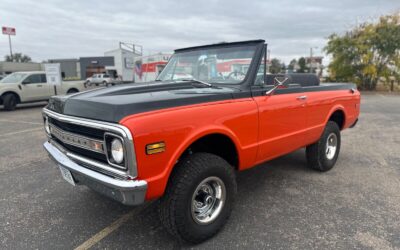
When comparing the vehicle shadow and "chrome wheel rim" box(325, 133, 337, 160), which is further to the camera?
"chrome wheel rim" box(325, 133, 337, 160)

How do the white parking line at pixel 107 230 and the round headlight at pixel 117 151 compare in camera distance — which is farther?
the white parking line at pixel 107 230

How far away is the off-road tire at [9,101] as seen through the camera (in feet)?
40.3

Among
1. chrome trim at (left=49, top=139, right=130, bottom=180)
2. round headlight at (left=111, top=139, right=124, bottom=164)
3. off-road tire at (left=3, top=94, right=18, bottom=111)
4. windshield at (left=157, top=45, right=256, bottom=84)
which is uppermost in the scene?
A: windshield at (left=157, top=45, right=256, bottom=84)

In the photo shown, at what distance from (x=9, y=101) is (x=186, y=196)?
501 inches

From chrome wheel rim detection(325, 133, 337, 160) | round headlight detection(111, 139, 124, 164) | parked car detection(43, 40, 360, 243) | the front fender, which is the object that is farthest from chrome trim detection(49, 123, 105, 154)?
chrome wheel rim detection(325, 133, 337, 160)

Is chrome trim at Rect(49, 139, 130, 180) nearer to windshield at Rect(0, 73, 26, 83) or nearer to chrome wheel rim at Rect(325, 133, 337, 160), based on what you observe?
chrome wheel rim at Rect(325, 133, 337, 160)

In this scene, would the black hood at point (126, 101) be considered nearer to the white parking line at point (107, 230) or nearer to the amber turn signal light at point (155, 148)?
the amber turn signal light at point (155, 148)

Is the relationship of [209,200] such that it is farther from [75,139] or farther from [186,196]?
[75,139]

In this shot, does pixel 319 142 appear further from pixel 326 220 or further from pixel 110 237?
pixel 110 237

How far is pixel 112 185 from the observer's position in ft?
7.16

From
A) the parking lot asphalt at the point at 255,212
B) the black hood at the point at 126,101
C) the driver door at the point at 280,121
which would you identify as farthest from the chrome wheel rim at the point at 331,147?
the black hood at the point at 126,101

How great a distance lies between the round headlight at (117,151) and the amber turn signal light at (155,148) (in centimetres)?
19

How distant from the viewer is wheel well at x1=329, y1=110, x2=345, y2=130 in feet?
15.7

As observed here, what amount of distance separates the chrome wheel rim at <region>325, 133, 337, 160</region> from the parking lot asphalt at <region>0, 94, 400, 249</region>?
0.26 metres
